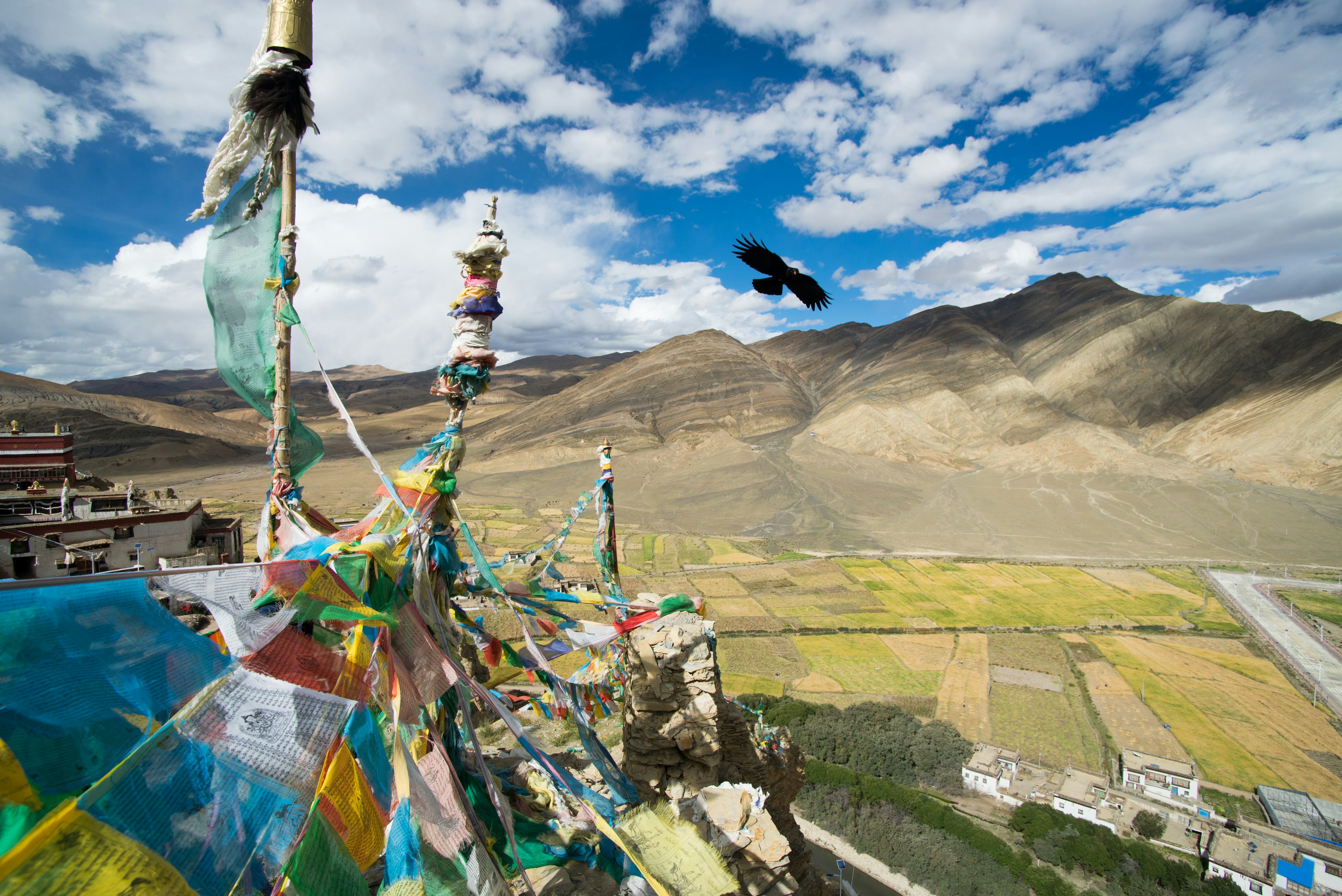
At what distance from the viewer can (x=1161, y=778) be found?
81.5 feet

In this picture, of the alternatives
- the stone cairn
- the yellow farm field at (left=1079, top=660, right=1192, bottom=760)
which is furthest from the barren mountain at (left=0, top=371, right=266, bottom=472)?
the yellow farm field at (left=1079, top=660, right=1192, bottom=760)

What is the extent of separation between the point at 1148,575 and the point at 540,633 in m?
59.7

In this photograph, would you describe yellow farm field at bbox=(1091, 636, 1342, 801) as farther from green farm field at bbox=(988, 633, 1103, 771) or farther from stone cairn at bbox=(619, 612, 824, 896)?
stone cairn at bbox=(619, 612, 824, 896)

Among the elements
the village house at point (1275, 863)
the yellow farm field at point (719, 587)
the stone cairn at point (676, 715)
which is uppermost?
the stone cairn at point (676, 715)

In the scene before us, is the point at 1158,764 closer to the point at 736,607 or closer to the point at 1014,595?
the point at 1014,595

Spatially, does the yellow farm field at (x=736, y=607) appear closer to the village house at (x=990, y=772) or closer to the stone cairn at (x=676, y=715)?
the village house at (x=990, y=772)

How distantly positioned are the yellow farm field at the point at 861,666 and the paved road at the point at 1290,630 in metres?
19.5

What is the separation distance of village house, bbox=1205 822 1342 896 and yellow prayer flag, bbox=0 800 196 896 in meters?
29.1

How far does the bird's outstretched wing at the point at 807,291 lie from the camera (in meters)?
12.1

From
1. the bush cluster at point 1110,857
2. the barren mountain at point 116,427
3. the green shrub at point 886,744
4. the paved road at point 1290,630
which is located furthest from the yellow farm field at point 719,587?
the barren mountain at point 116,427

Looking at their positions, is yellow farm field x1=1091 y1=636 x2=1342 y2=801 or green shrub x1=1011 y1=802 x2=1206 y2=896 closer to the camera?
green shrub x1=1011 y1=802 x2=1206 y2=896

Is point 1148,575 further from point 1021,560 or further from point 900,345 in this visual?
point 900,345

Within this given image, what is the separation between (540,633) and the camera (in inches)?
298

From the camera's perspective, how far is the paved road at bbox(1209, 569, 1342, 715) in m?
33.7
